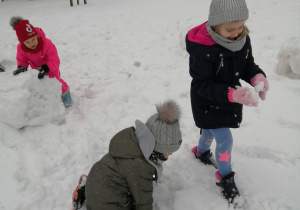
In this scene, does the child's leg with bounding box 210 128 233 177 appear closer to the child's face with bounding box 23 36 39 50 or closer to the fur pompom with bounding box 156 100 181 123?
the fur pompom with bounding box 156 100 181 123

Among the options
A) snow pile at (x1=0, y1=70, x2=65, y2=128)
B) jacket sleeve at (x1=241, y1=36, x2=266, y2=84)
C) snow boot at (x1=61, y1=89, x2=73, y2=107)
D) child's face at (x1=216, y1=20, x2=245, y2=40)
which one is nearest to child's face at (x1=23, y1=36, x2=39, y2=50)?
snow pile at (x1=0, y1=70, x2=65, y2=128)

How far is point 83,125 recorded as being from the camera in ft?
11.0

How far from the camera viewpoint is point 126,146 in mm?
1841

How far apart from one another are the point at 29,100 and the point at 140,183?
2018 mm

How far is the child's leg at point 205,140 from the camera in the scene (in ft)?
8.36

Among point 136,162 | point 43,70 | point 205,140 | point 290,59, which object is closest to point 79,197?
point 136,162

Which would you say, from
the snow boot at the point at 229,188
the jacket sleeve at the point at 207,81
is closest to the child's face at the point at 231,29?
the jacket sleeve at the point at 207,81

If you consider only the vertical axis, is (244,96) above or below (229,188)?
above

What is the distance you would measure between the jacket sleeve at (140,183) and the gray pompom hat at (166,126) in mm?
181

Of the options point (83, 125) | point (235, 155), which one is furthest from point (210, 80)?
point (83, 125)

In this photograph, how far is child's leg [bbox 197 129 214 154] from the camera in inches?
100

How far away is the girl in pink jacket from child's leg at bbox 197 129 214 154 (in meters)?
2.08

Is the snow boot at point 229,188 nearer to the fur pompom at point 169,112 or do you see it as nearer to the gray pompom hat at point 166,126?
the gray pompom hat at point 166,126

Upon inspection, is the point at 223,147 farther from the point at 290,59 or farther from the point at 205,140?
the point at 290,59
